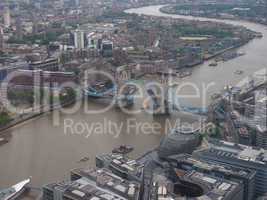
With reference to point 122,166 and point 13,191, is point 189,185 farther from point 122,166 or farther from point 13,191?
point 13,191

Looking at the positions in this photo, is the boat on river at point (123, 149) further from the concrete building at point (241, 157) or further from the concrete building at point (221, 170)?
the concrete building at point (241, 157)

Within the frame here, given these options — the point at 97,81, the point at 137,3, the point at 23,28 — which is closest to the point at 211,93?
the point at 97,81

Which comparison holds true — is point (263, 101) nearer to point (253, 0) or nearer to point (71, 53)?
point (71, 53)

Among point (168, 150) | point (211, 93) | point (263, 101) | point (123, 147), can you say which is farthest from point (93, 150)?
point (211, 93)

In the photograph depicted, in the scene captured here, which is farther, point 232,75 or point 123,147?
point 232,75

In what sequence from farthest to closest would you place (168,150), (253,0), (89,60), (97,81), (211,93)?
(253,0)
(89,60)
(97,81)
(211,93)
(168,150)

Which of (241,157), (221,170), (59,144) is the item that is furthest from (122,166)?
(59,144)

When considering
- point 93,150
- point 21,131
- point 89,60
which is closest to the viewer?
point 93,150
